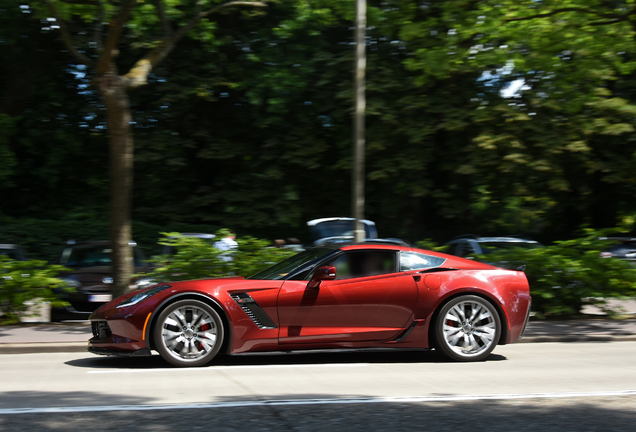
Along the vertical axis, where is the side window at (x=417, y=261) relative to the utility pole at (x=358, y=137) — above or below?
below

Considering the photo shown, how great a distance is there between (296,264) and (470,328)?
2.00 m

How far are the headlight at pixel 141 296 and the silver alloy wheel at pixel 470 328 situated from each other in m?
3.04

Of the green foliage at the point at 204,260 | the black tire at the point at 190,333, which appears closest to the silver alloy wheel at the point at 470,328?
the black tire at the point at 190,333

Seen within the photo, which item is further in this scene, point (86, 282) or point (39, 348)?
point (86, 282)

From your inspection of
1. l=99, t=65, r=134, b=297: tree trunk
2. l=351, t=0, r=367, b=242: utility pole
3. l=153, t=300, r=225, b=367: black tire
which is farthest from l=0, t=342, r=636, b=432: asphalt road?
l=351, t=0, r=367, b=242: utility pole

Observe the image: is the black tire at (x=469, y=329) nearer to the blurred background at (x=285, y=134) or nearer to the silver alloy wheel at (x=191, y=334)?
the silver alloy wheel at (x=191, y=334)

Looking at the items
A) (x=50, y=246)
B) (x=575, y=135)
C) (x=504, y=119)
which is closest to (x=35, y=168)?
(x=50, y=246)

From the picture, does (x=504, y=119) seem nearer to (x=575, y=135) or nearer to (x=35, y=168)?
(x=575, y=135)

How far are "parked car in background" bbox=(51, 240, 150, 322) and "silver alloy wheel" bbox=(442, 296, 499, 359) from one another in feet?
17.3

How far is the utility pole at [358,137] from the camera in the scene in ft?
38.2

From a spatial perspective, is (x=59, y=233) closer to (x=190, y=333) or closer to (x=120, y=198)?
(x=120, y=198)

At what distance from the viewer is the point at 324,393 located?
19.1ft

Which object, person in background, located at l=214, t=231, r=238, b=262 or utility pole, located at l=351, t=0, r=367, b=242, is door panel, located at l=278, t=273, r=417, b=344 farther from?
utility pole, located at l=351, t=0, r=367, b=242

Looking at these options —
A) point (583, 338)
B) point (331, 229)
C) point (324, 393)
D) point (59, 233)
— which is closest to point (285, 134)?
point (331, 229)
